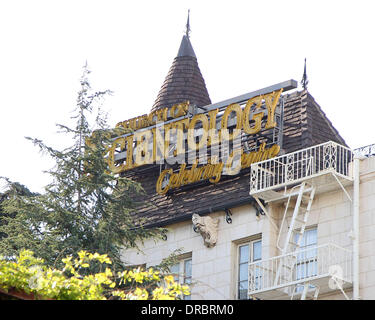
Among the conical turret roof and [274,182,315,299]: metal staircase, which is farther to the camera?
the conical turret roof

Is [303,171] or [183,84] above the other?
[183,84]

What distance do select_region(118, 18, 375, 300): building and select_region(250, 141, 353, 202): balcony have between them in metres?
0.04

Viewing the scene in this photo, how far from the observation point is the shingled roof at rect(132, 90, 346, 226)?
31.8 metres

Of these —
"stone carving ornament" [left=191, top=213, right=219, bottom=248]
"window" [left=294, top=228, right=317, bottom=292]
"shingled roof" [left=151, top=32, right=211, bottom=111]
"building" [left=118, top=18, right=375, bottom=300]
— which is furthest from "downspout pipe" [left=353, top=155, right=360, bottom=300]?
"shingled roof" [left=151, top=32, right=211, bottom=111]

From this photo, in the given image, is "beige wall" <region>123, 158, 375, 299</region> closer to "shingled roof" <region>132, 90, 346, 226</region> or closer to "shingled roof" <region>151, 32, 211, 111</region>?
"shingled roof" <region>132, 90, 346, 226</region>

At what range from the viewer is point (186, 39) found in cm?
3962

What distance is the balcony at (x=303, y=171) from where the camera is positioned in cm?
2891

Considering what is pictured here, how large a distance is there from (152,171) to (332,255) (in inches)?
347

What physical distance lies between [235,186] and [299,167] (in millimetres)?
2257

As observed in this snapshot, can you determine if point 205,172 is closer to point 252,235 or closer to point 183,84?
point 252,235

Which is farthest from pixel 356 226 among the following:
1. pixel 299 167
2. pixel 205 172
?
pixel 205 172

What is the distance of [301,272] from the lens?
29.0 meters

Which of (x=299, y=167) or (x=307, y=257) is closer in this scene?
(x=307, y=257)
